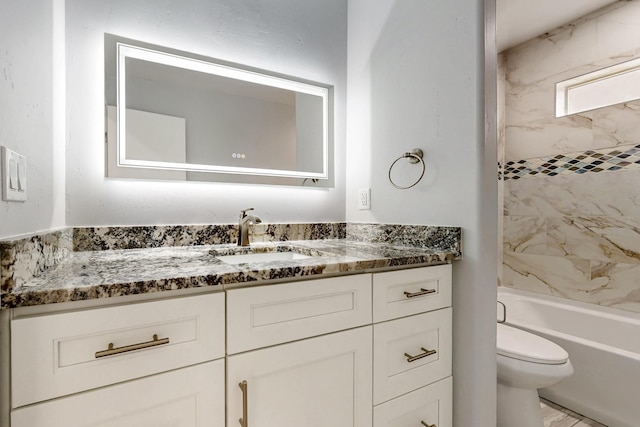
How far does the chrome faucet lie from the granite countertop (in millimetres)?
157

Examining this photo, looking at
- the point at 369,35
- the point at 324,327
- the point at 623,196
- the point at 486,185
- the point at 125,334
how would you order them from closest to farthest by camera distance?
the point at 125,334, the point at 324,327, the point at 486,185, the point at 369,35, the point at 623,196

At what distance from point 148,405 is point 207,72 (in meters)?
1.28

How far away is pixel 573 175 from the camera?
228 cm

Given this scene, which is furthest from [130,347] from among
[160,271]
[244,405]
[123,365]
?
[244,405]

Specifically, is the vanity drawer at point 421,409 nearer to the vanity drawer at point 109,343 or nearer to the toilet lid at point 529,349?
the toilet lid at point 529,349

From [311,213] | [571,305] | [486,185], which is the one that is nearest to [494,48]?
[486,185]

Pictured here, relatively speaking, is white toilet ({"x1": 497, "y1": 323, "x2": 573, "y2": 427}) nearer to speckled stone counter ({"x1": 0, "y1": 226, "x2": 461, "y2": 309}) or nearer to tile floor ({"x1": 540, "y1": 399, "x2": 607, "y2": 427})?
Answer: tile floor ({"x1": 540, "y1": 399, "x2": 607, "y2": 427})

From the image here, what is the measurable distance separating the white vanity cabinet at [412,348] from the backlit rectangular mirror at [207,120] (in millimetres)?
802

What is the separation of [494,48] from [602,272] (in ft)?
6.10

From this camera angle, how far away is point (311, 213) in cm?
171

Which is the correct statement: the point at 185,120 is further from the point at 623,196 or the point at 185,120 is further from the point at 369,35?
the point at 623,196

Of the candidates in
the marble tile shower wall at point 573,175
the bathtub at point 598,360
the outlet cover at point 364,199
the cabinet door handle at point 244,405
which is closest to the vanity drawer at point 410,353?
the cabinet door handle at point 244,405

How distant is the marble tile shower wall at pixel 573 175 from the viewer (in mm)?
2055

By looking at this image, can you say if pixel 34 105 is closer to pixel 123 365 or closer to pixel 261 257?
pixel 123 365
